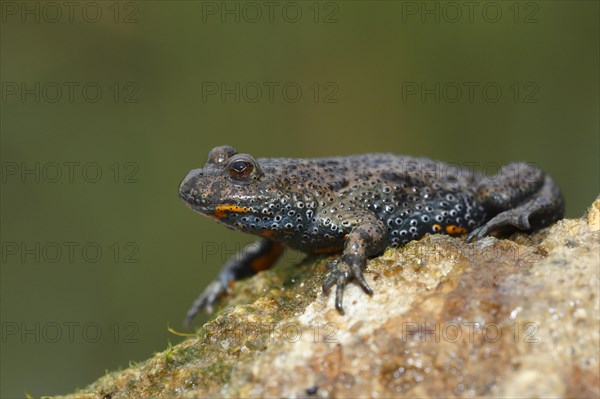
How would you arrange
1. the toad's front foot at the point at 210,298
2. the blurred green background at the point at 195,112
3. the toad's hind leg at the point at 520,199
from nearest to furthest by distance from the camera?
1. the toad's hind leg at the point at 520,199
2. the toad's front foot at the point at 210,298
3. the blurred green background at the point at 195,112

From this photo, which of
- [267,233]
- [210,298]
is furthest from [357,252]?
[210,298]

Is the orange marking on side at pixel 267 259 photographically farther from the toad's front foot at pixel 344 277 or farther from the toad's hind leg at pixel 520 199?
the toad's front foot at pixel 344 277

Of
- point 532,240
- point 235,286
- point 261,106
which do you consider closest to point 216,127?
point 261,106

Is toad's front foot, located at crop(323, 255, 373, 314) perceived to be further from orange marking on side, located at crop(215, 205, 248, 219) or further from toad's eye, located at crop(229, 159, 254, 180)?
toad's eye, located at crop(229, 159, 254, 180)

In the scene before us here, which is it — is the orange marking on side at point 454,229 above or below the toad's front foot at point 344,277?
below

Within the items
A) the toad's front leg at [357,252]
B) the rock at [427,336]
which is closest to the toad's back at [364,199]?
the toad's front leg at [357,252]

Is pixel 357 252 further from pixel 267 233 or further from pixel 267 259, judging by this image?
pixel 267 259

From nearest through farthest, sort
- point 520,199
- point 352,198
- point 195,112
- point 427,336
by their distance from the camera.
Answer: point 427,336, point 352,198, point 520,199, point 195,112

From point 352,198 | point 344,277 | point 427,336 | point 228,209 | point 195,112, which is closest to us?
point 427,336
